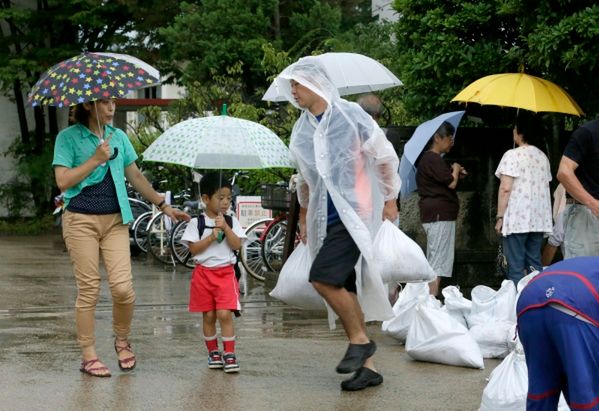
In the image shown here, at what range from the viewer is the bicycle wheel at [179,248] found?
14.9m

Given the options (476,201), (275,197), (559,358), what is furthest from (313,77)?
(275,197)

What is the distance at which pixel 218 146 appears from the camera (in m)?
7.85

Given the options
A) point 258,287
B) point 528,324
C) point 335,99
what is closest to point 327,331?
point 335,99

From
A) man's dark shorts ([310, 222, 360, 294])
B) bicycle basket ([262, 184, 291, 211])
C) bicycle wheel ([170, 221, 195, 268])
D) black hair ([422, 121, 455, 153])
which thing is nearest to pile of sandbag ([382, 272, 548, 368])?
man's dark shorts ([310, 222, 360, 294])

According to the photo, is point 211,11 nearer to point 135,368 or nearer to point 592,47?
point 592,47

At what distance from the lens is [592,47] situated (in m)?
9.48

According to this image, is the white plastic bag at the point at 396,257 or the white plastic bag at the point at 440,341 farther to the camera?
the white plastic bag at the point at 440,341

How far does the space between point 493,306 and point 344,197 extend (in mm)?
1951

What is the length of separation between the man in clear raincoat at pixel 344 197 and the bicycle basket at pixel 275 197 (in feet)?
16.8

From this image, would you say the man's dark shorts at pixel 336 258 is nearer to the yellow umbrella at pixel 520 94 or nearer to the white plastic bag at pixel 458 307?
the white plastic bag at pixel 458 307

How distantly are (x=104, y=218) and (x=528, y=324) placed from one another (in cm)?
384

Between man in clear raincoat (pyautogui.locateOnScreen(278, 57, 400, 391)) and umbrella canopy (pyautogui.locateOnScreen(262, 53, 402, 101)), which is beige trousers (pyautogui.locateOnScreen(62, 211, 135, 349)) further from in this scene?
umbrella canopy (pyautogui.locateOnScreen(262, 53, 402, 101))

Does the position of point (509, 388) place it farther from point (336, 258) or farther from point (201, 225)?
point (201, 225)

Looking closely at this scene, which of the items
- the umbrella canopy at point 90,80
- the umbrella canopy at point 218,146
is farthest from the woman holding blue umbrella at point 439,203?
the umbrella canopy at point 90,80
